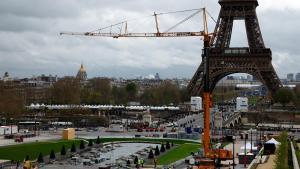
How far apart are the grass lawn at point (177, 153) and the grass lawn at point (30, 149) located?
36.1ft

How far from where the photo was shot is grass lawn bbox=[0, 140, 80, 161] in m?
53.5

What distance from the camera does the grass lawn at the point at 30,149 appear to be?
5347 centimetres

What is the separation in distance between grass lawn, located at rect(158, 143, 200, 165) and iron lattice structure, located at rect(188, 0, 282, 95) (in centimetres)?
3568

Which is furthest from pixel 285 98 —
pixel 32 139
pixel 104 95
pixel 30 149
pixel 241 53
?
pixel 30 149

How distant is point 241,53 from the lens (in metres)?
99.0

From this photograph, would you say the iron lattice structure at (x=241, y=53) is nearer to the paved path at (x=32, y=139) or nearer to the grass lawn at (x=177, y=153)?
the paved path at (x=32, y=139)

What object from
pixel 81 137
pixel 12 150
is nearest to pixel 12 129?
pixel 81 137

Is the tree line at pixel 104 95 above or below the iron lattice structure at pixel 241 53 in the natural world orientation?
below

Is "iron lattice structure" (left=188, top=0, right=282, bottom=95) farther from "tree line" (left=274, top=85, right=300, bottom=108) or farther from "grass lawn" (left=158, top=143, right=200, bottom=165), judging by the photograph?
"grass lawn" (left=158, top=143, right=200, bottom=165)

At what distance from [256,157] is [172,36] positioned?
132ft

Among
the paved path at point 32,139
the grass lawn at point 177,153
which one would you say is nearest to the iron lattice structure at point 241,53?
the paved path at point 32,139

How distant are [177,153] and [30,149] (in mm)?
14440

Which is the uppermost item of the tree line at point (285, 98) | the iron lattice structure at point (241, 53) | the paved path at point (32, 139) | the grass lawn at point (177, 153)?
the iron lattice structure at point (241, 53)

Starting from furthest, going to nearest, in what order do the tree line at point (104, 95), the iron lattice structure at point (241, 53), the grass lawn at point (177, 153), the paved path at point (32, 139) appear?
1. the tree line at point (104, 95)
2. the iron lattice structure at point (241, 53)
3. the paved path at point (32, 139)
4. the grass lawn at point (177, 153)
